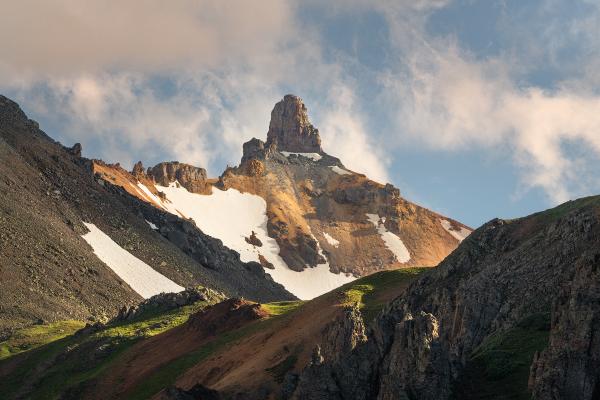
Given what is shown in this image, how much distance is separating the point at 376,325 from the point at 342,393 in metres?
3.80

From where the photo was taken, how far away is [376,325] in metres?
29.7

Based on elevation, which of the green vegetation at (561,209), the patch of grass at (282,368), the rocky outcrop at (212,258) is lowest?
the patch of grass at (282,368)

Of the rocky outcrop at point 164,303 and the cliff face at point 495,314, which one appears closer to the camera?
the cliff face at point 495,314

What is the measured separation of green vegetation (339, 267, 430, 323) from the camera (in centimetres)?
5128

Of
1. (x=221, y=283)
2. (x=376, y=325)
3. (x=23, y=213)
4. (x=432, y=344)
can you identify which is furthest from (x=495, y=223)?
(x=221, y=283)

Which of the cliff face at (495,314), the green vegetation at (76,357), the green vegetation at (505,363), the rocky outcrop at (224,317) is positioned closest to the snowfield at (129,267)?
the green vegetation at (76,357)

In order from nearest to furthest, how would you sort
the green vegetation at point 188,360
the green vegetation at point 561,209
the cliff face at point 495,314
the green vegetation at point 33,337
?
the cliff face at point 495,314 < the green vegetation at point 561,209 < the green vegetation at point 188,360 < the green vegetation at point 33,337

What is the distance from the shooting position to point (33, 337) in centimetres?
7506

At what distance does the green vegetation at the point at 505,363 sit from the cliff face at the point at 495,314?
0.34m

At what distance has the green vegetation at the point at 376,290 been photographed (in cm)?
5128

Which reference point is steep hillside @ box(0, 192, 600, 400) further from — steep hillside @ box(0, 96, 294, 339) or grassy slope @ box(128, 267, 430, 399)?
steep hillside @ box(0, 96, 294, 339)

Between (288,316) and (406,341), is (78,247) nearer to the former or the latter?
(288,316)

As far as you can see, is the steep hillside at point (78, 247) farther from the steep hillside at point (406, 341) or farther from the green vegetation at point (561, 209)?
the green vegetation at point (561, 209)

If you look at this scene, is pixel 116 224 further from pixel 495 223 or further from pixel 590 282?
pixel 590 282
